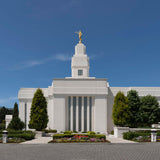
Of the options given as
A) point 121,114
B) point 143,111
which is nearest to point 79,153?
point 121,114

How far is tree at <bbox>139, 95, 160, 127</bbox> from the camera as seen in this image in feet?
122

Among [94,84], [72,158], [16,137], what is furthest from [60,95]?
[72,158]

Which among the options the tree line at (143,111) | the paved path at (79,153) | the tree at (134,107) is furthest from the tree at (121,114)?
the paved path at (79,153)

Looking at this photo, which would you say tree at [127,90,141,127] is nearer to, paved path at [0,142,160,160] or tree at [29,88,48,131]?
tree at [29,88,48,131]

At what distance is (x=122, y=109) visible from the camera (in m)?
30.1

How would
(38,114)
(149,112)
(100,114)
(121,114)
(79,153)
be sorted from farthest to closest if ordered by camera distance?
(149,112)
(100,114)
(121,114)
(38,114)
(79,153)

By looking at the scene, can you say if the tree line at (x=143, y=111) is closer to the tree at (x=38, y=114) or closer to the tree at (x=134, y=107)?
the tree at (x=134, y=107)

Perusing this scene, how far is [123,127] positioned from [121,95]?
15.5 feet

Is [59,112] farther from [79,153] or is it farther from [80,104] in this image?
[79,153]

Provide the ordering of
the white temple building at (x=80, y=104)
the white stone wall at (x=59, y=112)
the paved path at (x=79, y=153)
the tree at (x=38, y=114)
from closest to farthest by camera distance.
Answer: the paved path at (x=79, y=153)
the tree at (x=38, y=114)
the white stone wall at (x=59, y=112)
the white temple building at (x=80, y=104)

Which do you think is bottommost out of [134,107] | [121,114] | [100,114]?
[100,114]

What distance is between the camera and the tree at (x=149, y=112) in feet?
122

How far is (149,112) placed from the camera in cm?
3775

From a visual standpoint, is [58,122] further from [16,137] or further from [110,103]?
[16,137]
